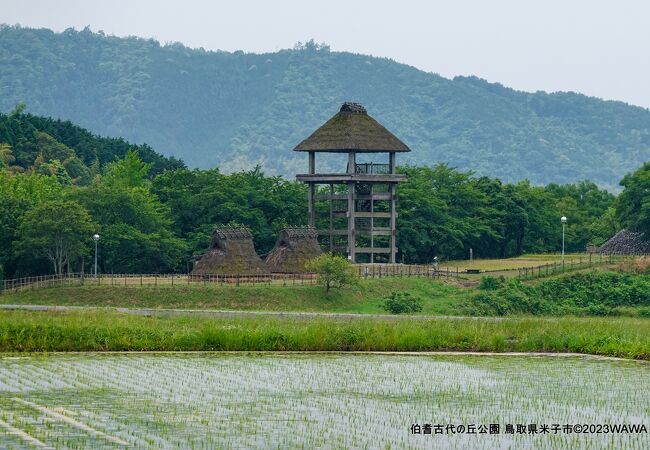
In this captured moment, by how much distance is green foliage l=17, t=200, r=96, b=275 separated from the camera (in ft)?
237

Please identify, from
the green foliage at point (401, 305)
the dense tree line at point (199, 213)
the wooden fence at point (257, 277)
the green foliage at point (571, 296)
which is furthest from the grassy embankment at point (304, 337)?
the dense tree line at point (199, 213)

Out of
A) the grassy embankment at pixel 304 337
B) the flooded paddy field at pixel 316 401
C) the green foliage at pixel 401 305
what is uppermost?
the green foliage at pixel 401 305

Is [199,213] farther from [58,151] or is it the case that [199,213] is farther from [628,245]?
[58,151]

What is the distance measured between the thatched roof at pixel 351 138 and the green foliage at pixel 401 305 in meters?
13.8

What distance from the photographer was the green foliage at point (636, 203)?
88812 millimetres

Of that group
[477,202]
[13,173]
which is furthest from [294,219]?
[13,173]

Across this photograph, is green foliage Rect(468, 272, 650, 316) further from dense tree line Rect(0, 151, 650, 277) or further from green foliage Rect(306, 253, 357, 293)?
dense tree line Rect(0, 151, 650, 277)

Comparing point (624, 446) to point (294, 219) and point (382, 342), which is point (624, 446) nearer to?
point (382, 342)

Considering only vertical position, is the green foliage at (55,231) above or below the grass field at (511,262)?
above

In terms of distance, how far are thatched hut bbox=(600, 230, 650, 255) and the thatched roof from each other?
699 inches

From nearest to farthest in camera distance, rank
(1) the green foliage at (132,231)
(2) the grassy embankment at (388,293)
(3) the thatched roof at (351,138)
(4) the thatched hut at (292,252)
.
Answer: (2) the grassy embankment at (388,293), (4) the thatched hut at (292,252), (1) the green foliage at (132,231), (3) the thatched roof at (351,138)

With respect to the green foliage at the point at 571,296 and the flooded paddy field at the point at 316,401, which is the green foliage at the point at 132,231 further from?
the flooded paddy field at the point at 316,401

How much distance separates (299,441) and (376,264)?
5420cm

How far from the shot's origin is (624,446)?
26688mm
